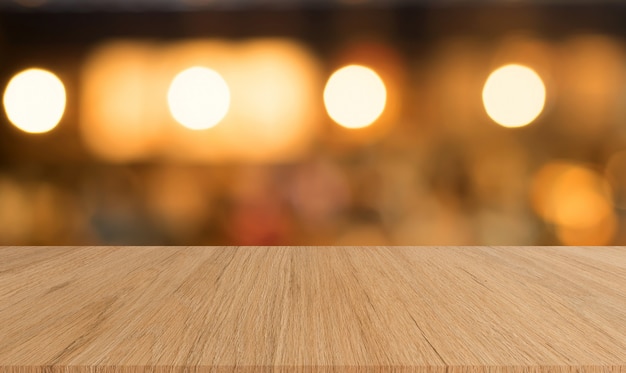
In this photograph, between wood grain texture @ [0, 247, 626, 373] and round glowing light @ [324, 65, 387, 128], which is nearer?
wood grain texture @ [0, 247, 626, 373]

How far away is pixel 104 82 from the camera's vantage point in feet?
5.73

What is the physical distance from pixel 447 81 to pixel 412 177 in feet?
0.93

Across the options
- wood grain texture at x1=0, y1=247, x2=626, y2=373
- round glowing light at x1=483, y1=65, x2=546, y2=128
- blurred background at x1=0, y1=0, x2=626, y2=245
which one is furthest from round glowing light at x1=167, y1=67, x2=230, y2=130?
wood grain texture at x1=0, y1=247, x2=626, y2=373

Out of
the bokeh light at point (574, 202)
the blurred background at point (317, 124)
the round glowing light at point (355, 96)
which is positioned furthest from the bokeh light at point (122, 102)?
the bokeh light at point (574, 202)

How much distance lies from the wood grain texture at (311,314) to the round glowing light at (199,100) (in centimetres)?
119

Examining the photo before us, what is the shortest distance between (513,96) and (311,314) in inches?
60.5

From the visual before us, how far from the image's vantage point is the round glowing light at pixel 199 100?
1746 millimetres

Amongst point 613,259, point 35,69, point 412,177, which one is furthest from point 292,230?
point 613,259

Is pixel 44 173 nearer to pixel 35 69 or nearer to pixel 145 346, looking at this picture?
pixel 35 69

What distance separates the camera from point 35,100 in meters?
1.74

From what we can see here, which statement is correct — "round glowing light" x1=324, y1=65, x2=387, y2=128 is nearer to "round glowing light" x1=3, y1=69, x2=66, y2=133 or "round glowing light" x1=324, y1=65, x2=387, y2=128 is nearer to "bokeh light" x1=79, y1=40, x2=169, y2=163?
"bokeh light" x1=79, y1=40, x2=169, y2=163

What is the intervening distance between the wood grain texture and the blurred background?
112 cm

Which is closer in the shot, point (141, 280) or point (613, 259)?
point (141, 280)

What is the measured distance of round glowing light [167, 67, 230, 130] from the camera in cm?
175
